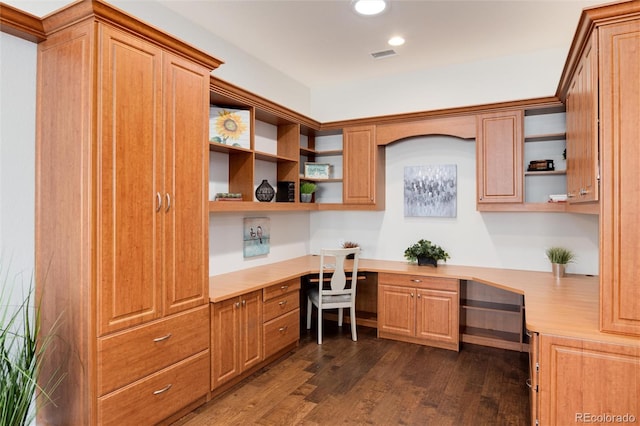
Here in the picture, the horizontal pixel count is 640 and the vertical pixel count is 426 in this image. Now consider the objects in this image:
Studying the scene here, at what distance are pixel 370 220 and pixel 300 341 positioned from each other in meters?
1.66


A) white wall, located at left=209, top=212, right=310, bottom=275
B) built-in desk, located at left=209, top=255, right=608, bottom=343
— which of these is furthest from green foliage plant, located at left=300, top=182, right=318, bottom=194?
built-in desk, located at left=209, top=255, right=608, bottom=343

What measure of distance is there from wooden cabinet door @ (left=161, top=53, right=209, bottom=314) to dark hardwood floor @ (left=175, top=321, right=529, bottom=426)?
2.79 feet

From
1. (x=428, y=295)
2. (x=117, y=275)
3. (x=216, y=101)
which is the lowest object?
(x=428, y=295)

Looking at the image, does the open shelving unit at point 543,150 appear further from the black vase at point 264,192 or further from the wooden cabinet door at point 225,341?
the wooden cabinet door at point 225,341

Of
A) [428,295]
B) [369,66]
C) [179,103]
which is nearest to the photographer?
[179,103]

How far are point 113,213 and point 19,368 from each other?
82 centimetres

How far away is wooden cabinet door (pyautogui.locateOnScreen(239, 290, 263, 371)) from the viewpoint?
304 centimetres

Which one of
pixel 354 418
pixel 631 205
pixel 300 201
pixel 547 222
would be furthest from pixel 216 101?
pixel 547 222

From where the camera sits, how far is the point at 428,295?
3.81 meters

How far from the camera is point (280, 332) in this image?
3486 millimetres

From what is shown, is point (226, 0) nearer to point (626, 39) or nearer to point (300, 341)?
point (626, 39)

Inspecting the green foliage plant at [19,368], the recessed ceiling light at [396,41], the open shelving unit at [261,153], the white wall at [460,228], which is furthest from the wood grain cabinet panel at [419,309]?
the green foliage plant at [19,368]

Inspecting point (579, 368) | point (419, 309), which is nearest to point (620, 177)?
point (579, 368)

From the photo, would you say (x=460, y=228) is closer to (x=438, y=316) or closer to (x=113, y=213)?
(x=438, y=316)
